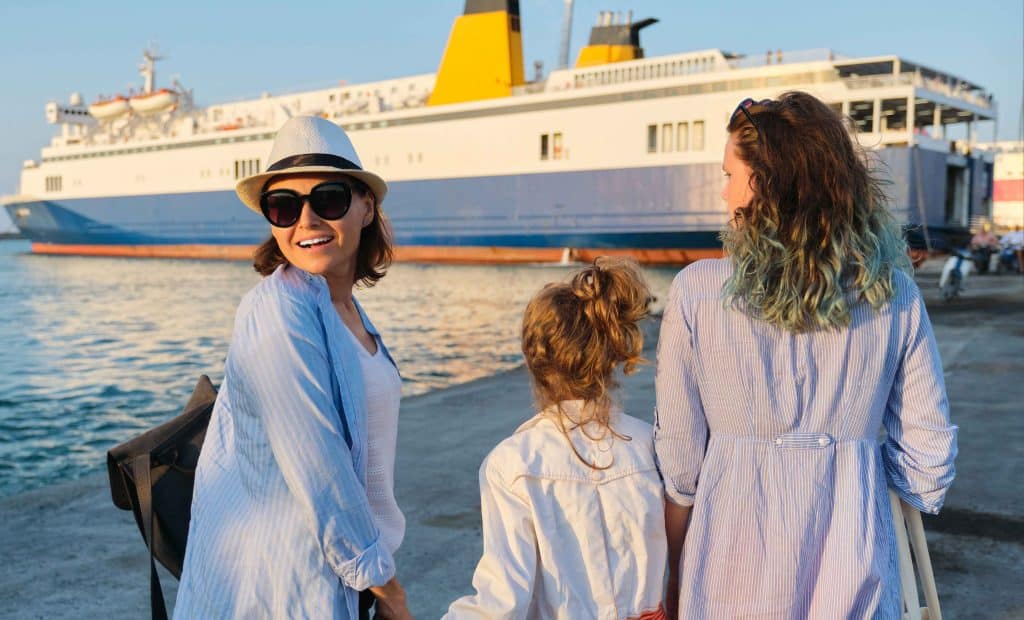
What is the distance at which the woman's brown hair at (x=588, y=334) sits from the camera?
1644 mm

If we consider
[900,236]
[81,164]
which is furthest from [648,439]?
[81,164]

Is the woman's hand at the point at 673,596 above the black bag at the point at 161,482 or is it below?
below

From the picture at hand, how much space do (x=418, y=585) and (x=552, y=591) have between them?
1.39 meters

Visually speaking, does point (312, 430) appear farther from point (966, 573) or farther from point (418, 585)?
point (966, 573)

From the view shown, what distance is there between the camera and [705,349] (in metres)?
1.57

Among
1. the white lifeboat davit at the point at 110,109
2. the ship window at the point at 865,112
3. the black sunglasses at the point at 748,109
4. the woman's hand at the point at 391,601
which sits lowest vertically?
the woman's hand at the point at 391,601

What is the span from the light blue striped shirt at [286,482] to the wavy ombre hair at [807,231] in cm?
66

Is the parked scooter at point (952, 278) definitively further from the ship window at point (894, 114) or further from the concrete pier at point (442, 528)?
the ship window at point (894, 114)

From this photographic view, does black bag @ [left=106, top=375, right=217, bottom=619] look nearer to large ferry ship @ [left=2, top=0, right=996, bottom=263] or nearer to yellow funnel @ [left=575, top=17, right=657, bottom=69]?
large ferry ship @ [left=2, top=0, right=996, bottom=263]

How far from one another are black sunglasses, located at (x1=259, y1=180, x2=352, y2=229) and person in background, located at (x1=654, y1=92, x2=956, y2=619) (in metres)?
0.60

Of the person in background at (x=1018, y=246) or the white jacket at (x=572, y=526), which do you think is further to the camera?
the person in background at (x=1018, y=246)

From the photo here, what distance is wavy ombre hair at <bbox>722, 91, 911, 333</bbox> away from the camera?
149cm

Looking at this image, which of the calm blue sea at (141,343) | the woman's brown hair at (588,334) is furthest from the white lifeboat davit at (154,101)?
the woman's brown hair at (588,334)

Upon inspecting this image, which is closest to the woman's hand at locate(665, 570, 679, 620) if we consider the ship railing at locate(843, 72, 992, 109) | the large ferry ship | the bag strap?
the bag strap
